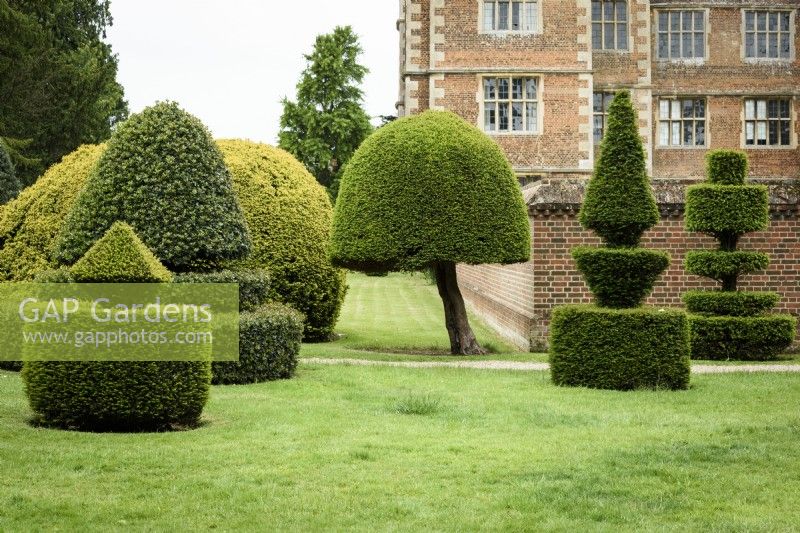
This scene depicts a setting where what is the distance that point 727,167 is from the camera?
16094mm

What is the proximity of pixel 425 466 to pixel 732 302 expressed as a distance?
32.0 ft

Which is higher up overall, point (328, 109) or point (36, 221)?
point (328, 109)

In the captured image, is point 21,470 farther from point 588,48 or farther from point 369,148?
point 588,48

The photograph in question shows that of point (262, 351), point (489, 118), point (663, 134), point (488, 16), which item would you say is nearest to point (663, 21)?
point (663, 134)

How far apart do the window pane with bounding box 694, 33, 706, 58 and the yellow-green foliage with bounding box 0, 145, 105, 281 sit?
25.3 m

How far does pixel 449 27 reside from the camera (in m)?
31.0

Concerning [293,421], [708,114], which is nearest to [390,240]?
[293,421]

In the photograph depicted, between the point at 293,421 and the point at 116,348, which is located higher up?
the point at 116,348

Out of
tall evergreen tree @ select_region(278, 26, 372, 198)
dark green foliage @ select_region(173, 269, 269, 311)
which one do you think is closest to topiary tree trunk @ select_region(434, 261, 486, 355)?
dark green foliage @ select_region(173, 269, 269, 311)

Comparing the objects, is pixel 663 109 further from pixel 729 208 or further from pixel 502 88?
pixel 729 208

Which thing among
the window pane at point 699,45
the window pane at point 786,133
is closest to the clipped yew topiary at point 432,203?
the window pane at point 699,45

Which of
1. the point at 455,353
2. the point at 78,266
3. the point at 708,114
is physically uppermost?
the point at 708,114

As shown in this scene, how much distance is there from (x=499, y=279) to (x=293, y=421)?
40.9 ft

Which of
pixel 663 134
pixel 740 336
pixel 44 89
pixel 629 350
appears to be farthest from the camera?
pixel 44 89
